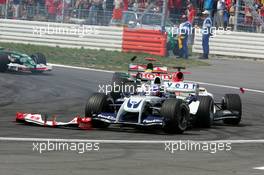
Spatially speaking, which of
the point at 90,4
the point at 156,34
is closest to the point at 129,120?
the point at 156,34

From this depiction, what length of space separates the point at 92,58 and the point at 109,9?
139 inches

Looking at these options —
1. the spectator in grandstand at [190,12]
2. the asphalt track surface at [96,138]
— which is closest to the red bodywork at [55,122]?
the asphalt track surface at [96,138]

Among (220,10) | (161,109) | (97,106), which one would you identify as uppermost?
(220,10)

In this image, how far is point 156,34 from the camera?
29188 millimetres

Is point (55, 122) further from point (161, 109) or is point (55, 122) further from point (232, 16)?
point (232, 16)

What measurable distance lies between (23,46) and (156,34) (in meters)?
4.89

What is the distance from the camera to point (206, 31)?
29.6 meters

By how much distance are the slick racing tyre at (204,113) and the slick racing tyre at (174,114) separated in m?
0.85

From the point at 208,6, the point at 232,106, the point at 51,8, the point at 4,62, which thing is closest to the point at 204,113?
the point at 232,106

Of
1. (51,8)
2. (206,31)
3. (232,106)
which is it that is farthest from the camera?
(51,8)

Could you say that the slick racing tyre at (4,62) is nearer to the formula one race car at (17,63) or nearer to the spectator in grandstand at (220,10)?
the formula one race car at (17,63)

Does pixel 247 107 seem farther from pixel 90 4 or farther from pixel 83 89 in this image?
pixel 90 4

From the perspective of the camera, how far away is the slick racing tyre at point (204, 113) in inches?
563
